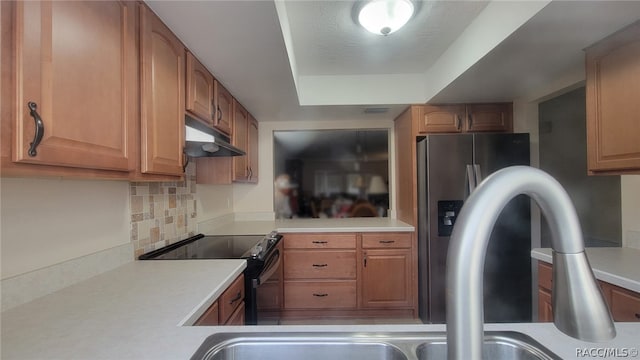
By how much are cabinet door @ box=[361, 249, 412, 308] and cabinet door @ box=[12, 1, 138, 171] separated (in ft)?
6.80

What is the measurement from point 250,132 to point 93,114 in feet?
6.39

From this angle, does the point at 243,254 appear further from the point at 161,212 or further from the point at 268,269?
the point at 161,212

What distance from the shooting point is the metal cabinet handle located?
70 cm

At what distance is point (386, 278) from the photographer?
2.58 metres

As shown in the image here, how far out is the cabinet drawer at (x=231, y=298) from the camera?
3.78 feet

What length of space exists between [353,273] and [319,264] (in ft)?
1.05

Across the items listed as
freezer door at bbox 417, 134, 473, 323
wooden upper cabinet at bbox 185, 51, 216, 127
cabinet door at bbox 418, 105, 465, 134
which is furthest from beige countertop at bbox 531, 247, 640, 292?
wooden upper cabinet at bbox 185, 51, 216, 127

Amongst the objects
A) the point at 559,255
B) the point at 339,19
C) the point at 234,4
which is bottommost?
the point at 559,255

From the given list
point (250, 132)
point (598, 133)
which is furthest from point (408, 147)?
point (250, 132)

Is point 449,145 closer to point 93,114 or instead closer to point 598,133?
point 598,133

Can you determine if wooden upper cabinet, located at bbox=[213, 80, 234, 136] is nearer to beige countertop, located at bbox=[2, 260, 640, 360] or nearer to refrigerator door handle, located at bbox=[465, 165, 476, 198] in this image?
beige countertop, located at bbox=[2, 260, 640, 360]

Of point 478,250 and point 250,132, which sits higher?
point 250,132

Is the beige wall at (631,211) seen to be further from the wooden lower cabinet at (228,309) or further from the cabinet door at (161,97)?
the cabinet door at (161,97)

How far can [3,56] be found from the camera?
2.16 feet
